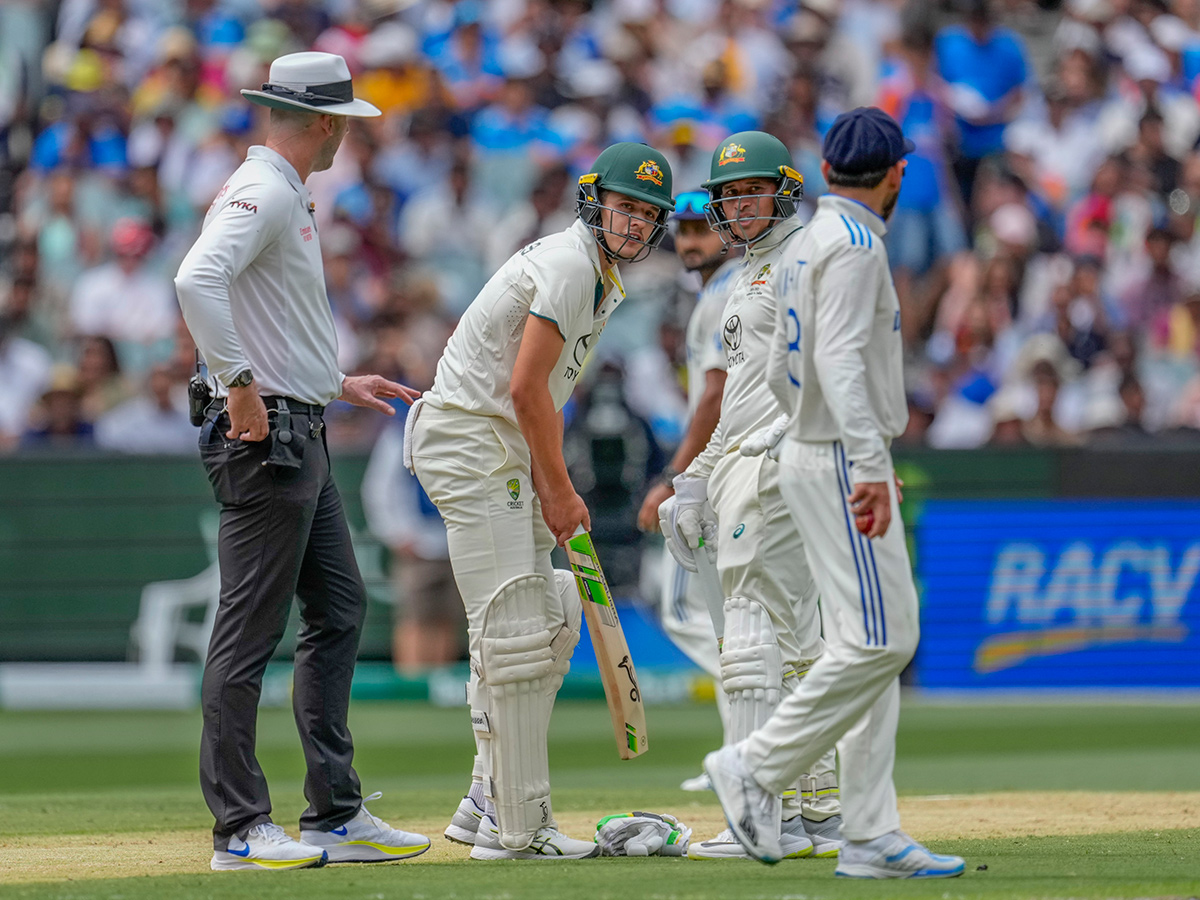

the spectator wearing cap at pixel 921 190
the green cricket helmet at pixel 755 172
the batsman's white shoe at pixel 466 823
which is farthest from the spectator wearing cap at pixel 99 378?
the green cricket helmet at pixel 755 172

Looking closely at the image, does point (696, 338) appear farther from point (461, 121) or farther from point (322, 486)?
point (461, 121)

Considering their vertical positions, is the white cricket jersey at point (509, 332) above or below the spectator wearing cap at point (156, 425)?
above

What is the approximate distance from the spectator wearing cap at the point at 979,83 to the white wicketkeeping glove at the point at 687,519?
1049cm

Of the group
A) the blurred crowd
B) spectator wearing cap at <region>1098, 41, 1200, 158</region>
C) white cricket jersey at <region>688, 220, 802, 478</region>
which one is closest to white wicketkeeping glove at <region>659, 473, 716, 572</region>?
white cricket jersey at <region>688, 220, 802, 478</region>

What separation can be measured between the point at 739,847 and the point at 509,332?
2085 mm

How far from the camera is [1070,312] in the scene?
14.8m

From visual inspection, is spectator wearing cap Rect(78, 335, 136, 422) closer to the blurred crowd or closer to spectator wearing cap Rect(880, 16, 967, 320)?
the blurred crowd

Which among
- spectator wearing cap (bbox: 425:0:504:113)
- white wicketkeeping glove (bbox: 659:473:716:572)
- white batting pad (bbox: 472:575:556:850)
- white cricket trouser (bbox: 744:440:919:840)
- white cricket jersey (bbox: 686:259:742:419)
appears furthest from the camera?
spectator wearing cap (bbox: 425:0:504:113)

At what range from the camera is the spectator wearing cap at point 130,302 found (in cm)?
1509

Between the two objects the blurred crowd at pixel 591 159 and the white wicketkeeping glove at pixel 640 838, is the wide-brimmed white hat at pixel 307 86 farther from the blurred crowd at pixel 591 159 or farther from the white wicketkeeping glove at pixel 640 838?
the blurred crowd at pixel 591 159

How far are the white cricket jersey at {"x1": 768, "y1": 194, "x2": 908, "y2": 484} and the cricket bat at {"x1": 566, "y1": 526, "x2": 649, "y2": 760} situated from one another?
3.68 feet

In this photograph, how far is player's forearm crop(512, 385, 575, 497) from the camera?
5.99 m

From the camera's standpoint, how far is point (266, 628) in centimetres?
592

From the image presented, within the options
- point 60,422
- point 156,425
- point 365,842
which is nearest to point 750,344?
point 365,842
